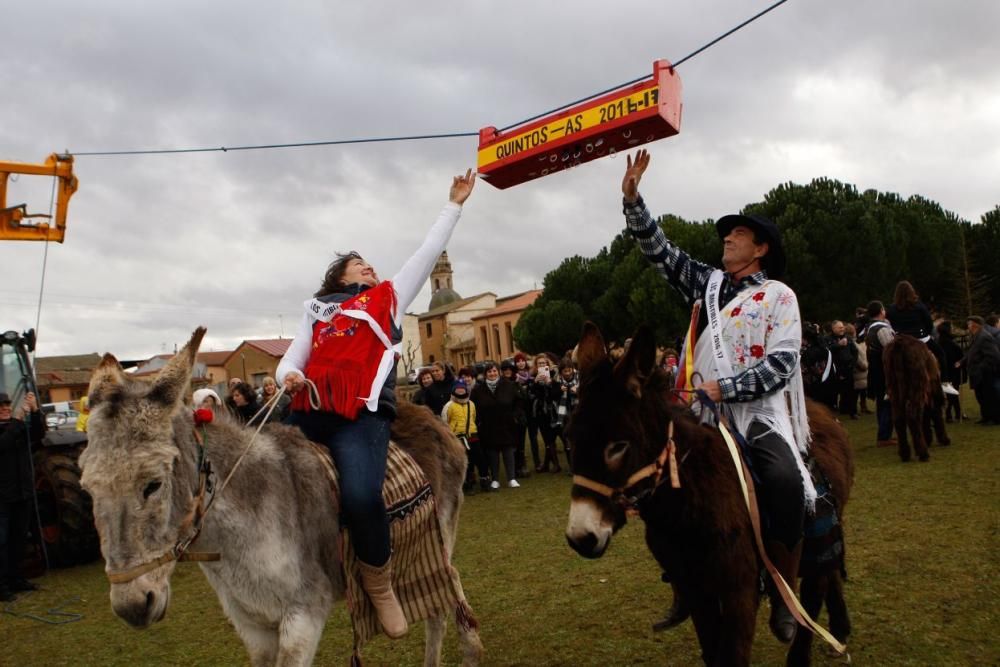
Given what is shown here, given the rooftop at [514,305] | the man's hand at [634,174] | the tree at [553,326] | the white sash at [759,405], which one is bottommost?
the white sash at [759,405]

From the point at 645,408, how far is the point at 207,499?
1.86 metres

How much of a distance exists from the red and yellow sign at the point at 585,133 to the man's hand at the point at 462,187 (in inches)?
47.9

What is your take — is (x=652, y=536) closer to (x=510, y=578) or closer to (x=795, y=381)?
(x=795, y=381)

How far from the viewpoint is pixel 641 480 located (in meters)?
3.02

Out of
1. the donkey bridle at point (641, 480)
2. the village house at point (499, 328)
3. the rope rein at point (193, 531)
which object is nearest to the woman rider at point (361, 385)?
the rope rein at point (193, 531)

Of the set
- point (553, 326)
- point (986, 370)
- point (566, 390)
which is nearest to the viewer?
point (566, 390)

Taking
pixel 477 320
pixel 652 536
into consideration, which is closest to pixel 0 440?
pixel 652 536

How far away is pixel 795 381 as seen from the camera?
12.1 feet

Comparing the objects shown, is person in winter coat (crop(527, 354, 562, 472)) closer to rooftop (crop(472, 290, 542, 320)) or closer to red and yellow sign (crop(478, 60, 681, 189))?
red and yellow sign (crop(478, 60, 681, 189))

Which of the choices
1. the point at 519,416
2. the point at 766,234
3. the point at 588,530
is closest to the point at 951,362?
the point at 519,416

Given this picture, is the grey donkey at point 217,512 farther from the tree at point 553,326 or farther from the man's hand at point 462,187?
the tree at point 553,326

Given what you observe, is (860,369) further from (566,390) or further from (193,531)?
(193,531)

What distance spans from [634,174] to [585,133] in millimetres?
1398

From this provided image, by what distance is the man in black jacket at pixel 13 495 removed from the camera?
8.59 m
